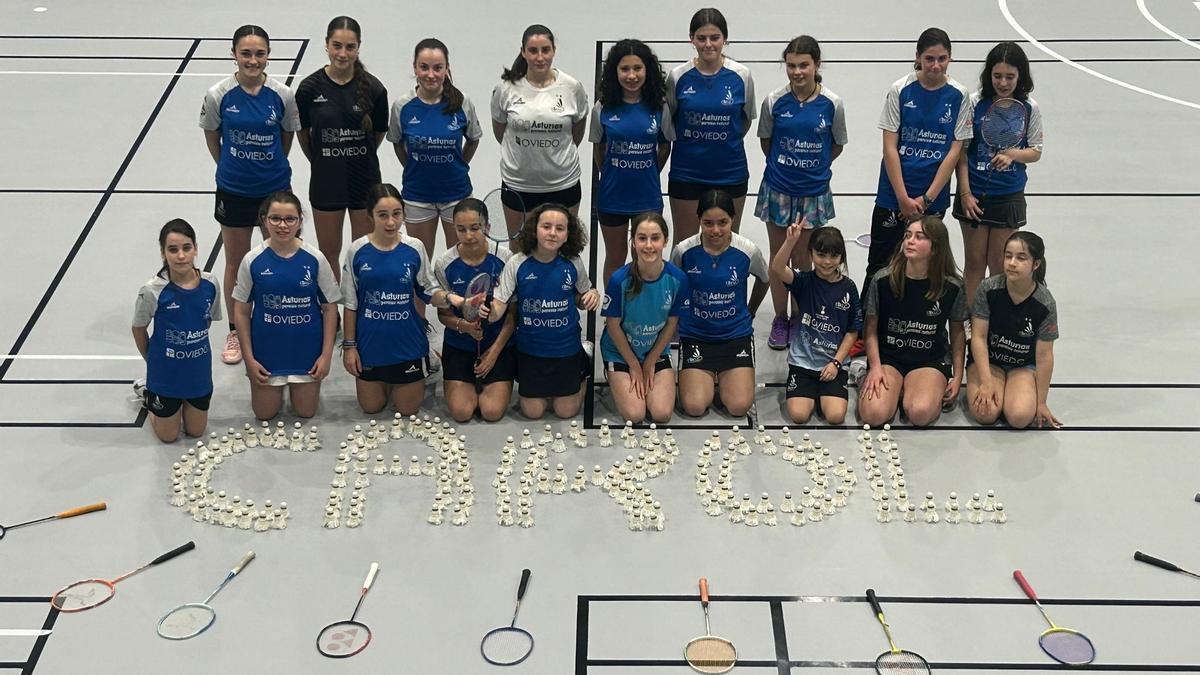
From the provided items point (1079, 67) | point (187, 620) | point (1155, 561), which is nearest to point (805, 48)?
point (1155, 561)

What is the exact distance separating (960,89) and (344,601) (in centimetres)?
504

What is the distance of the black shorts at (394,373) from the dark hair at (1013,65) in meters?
4.05

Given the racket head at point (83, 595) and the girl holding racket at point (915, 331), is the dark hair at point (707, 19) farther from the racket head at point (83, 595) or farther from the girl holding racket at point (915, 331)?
the racket head at point (83, 595)

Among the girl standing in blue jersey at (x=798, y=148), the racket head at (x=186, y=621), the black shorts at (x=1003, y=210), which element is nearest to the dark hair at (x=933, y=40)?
the girl standing in blue jersey at (x=798, y=148)

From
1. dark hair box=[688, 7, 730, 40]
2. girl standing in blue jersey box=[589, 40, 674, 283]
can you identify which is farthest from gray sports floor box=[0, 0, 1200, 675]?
dark hair box=[688, 7, 730, 40]

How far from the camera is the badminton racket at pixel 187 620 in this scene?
21.8 ft

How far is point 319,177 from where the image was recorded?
912 cm

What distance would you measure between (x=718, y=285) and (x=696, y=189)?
1002mm

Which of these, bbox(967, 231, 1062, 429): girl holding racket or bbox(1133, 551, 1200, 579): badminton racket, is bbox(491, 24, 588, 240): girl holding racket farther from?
bbox(1133, 551, 1200, 579): badminton racket

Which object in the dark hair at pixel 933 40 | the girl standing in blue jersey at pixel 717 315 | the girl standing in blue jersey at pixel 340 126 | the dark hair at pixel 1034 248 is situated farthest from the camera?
the girl standing in blue jersey at pixel 340 126

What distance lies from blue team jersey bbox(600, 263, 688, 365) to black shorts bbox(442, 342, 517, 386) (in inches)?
26.1

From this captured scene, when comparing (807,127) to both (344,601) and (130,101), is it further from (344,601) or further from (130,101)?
(130,101)

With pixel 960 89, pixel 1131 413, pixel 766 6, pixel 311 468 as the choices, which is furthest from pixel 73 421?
pixel 766 6

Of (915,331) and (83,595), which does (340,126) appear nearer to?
(83,595)
